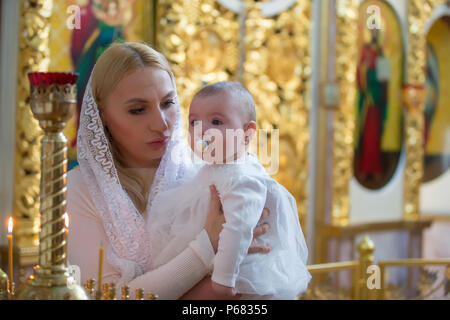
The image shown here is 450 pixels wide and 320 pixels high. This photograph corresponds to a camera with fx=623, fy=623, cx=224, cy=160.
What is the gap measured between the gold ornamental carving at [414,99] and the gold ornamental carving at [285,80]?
188 cm

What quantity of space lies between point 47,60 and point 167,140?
98.5 inches

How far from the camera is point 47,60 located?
168 inches

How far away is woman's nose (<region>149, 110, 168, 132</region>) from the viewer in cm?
199

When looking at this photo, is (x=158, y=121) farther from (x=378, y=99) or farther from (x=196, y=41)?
(x=378, y=99)

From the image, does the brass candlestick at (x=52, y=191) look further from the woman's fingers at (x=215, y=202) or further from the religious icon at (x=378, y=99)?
the religious icon at (x=378, y=99)

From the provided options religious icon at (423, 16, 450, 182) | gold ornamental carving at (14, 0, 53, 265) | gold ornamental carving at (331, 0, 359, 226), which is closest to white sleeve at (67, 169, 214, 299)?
gold ornamental carving at (14, 0, 53, 265)

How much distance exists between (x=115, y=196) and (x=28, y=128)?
2.46 m

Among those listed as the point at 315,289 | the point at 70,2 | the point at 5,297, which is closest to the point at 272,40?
the point at 70,2

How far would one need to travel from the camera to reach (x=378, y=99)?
7000 mm

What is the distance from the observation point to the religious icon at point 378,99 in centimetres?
→ 677

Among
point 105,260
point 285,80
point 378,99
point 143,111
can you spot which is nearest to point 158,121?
point 143,111

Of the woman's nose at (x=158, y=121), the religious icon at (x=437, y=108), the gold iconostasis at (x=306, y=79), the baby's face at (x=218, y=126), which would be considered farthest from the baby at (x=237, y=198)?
the religious icon at (x=437, y=108)

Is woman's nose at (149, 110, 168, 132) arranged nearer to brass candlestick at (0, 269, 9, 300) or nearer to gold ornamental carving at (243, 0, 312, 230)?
brass candlestick at (0, 269, 9, 300)

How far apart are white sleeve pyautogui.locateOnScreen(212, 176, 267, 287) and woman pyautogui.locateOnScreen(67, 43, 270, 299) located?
0.08 meters
